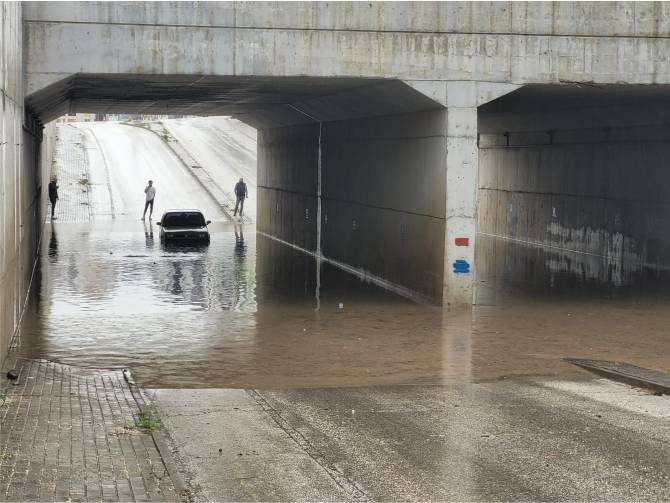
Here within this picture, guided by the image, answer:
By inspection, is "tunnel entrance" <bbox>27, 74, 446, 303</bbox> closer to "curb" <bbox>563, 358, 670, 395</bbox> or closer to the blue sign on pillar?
the blue sign on pillar

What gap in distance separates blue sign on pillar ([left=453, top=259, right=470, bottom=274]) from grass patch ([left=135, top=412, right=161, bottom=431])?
36.9 feet

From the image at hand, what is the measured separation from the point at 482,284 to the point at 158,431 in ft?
55.8

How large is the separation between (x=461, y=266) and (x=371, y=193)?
7.11 m

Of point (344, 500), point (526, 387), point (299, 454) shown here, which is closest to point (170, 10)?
point (526, 387)

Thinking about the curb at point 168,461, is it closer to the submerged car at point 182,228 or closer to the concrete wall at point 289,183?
the concrete wall at point 289,183

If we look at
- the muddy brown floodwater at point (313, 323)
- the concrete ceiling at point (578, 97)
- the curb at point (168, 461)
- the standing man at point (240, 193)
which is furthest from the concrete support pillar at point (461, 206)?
the standing man at point (240, 193)

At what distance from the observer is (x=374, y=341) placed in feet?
61.2

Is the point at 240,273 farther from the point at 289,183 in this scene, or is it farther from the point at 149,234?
the point at 149,234

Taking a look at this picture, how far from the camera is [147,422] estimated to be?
38.2 ft

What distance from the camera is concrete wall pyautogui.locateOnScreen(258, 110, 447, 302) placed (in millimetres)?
23688

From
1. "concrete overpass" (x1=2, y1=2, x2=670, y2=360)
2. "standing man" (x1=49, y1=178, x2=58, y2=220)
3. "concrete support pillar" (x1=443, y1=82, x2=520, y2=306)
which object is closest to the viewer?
"concrete overpass" (x1=2, y1=2, x2=670, y2=360)

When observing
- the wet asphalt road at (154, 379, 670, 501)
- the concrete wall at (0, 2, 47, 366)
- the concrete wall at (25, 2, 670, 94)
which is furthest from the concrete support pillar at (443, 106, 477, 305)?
the concrete wall at (0, 2, 47, 366)

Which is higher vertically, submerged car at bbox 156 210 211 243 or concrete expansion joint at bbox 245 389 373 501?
submerged car at bbox 156 210 211 243

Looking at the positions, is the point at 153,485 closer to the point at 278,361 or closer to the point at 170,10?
the point at 278,361
